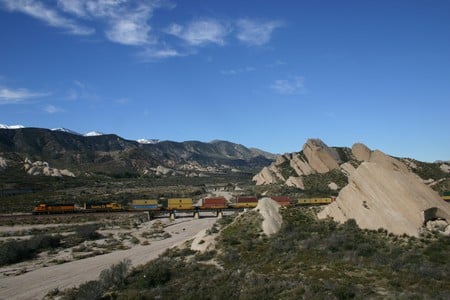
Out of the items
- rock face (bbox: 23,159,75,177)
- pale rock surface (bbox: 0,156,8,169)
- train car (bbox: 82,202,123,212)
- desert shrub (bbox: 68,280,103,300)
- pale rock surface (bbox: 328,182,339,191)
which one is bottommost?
desert shrub (bbox: 68,280,103,300)

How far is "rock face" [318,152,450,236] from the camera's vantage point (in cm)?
3134

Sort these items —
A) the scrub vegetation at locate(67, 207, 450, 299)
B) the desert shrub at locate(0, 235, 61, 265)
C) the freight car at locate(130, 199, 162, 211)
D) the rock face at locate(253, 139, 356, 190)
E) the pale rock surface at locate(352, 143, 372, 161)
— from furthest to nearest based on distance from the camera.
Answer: the rock face at locate(253, 139, 356, 190) < the pale rock surface at locate(352, 143, 372, 161) < the freight car at locate(130, 199, 162, 211) < the desert shrub at locate(0, 235, 61, 265) < the scrub vegetation at locate(67, 207, 450, 299)

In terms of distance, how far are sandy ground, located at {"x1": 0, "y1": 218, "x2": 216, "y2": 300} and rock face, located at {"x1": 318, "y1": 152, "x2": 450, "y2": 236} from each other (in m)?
19.0

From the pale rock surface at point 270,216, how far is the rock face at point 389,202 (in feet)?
17.3

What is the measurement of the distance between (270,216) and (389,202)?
10.9 meters

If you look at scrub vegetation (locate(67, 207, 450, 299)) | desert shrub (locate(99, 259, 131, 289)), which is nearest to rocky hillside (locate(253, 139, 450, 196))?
scrub vegetation (locate(67, 207, 450, 299))

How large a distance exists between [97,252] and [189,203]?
40200mm

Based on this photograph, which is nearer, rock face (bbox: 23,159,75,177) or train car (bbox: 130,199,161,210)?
train car (bbox: 130,199,161,210)

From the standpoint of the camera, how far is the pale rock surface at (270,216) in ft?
122

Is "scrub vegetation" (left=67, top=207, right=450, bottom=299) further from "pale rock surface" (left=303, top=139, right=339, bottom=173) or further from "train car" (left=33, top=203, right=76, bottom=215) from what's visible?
"pale rock surface" (left=303, top=139, right=339, bottom=173)

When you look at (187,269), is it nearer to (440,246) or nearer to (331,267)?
(331,267)

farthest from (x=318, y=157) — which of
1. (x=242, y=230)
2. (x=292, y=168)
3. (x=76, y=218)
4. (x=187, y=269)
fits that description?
(x=187, y=269)

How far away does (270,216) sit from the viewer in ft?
128

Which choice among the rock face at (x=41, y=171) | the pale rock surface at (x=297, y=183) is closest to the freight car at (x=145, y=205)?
the pale rock surface at (x=297, y=183)
